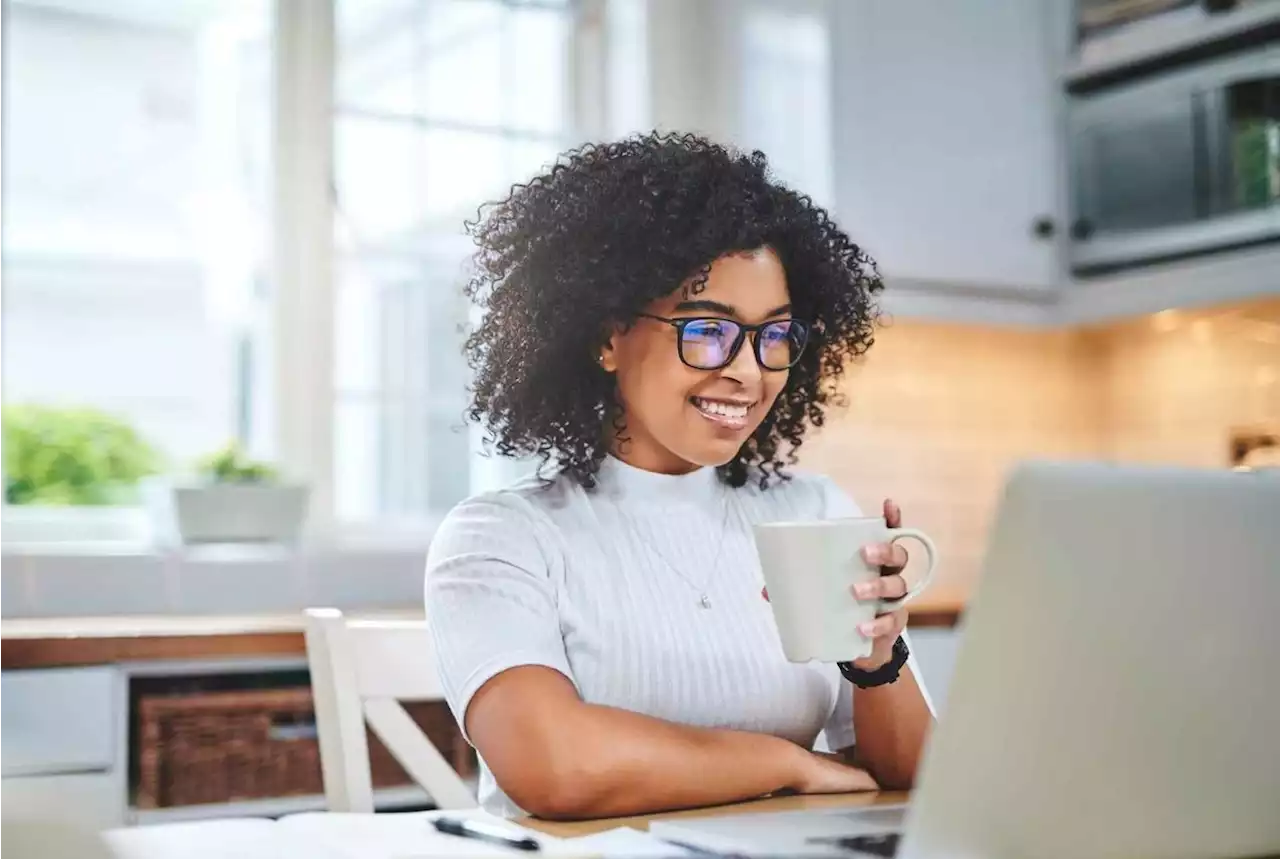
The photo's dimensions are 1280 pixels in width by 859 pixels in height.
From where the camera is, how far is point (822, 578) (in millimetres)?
1021

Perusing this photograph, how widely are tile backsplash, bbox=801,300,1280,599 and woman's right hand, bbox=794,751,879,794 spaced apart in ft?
5.44

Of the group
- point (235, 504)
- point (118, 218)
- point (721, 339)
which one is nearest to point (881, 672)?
point (721, 339)

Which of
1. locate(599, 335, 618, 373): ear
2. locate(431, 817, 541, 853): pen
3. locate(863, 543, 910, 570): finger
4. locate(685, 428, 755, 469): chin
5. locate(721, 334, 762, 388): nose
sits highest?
locate(599, 335, 618, 373): ear

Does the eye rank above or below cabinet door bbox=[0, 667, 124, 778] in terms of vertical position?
above

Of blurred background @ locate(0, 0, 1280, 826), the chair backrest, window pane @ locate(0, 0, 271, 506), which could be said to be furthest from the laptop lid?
window pane @ locate(0, 0, 271, 506)

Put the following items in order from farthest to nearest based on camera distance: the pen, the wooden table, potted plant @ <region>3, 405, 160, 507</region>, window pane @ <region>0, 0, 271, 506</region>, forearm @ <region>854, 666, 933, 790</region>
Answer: window pane @ <region>0, 0, 271, 506</region> < potted plant @ <region>3, 405, 160, 507</region> < forearm @ <region>854, 666, 933, 790</region> < the wooden table < the pen

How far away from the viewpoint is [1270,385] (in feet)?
9.71

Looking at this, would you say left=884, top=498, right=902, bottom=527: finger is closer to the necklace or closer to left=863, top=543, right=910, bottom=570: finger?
left=863, top=543, right=910, bottom=570: finger

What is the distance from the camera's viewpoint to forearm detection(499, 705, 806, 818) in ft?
3.94

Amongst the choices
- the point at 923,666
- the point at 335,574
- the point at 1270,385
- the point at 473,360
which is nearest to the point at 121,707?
the point at 335,574

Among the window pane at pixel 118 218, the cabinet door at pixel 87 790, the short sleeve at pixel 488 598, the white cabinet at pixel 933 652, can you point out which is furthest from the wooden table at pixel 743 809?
the window pane at pixel 118 218

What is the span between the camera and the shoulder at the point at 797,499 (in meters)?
1.63

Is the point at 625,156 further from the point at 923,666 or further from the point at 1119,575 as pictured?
the point at 923,666

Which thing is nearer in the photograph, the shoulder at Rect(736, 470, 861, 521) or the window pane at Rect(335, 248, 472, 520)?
the shoulder at Rect(736, 470, 861, 521)
